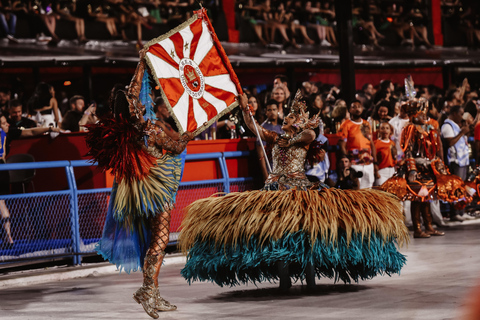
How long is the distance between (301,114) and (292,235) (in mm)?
1448

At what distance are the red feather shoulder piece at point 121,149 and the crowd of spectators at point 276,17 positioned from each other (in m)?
10.8

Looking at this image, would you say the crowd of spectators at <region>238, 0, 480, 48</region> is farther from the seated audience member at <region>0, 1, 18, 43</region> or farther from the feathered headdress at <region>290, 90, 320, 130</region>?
the feathered headdress at <region>290, 90, 320, 130</region>

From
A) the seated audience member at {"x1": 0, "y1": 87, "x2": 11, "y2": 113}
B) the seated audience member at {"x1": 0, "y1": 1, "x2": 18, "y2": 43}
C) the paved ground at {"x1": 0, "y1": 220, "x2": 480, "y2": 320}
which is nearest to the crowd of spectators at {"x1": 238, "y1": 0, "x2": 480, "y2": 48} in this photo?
the seated audience member at {"x1": 0, "y1": 1, "x2": 18, "y2": 43}

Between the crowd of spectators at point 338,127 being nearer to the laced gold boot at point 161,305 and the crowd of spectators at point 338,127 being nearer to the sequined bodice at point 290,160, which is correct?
the sequined bodice at point 290,160

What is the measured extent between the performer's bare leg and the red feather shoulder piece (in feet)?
1.36

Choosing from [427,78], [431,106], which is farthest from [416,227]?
[427,78]

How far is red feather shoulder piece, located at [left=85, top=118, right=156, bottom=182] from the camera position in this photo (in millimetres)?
6215

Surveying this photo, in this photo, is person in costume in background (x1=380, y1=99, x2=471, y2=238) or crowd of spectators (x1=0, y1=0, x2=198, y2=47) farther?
crowd of spectators (x1=0, y1=0, x2=198, y2=47)

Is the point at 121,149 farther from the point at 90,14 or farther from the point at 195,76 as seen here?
the point at 90,14

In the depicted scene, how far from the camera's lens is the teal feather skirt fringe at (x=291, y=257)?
664cm

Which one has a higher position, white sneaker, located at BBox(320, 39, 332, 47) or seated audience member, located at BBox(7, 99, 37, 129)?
white sneaker, located at BBox(320, 39, 332, 47)

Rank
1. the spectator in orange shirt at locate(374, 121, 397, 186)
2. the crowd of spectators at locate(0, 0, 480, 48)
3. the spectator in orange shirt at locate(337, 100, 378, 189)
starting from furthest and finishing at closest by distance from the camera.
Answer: the crowd of spectators at locate(0, 0, 480, 48) → the spectator in orange shirt at locate(374, 121, 397, 186) → the spectator in orange shirt at locate(337, 100, 378, 189)

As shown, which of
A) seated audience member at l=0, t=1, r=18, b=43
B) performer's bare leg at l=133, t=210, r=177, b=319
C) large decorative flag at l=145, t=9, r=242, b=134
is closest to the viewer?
performer's bare leg at l=133, t=210, r=177, b=319

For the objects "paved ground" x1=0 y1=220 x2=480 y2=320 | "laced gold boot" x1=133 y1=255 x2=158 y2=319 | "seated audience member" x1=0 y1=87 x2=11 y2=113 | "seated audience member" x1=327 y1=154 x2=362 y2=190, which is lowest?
"paved ground" x1=0 y1=220 x2=480 y2=320
